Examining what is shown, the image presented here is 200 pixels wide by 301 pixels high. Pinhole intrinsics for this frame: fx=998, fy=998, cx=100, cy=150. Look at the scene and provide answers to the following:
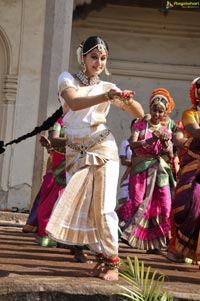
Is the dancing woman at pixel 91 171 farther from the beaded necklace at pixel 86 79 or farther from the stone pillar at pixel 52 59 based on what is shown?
the stone pillar at pixel 52 59

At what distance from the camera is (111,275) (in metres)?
6.55

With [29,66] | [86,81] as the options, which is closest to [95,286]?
[86,81]

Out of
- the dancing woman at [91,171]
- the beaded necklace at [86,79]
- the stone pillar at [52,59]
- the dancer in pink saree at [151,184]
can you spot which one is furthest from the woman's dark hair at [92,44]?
the stone pillar at [52,59]

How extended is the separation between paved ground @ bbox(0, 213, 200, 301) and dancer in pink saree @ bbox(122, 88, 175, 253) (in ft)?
2.82

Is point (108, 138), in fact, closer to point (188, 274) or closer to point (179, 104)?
point (188, 274)

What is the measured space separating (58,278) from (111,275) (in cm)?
49

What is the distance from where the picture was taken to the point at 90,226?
21.9ft

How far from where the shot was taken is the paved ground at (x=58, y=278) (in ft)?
19.2

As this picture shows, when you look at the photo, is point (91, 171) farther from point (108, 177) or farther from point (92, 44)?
point (92, 44)

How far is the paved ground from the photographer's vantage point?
5.87m

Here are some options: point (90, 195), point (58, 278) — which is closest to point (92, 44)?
point (90, 195)

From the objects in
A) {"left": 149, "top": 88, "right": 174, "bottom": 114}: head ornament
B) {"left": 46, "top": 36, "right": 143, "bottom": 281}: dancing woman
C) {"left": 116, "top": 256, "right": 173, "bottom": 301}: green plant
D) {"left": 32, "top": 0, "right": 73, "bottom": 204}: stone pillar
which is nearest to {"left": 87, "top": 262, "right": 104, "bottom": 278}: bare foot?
{"left": 46, "top": 36, "right": 143, "bottom": 281}: dancing woman

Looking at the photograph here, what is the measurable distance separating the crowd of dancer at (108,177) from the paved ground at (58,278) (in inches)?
6.8

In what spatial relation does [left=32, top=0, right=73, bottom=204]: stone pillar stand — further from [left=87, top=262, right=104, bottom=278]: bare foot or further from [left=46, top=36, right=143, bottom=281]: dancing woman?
[left=87, top=262, right=104, bottom=278]: bare foot
